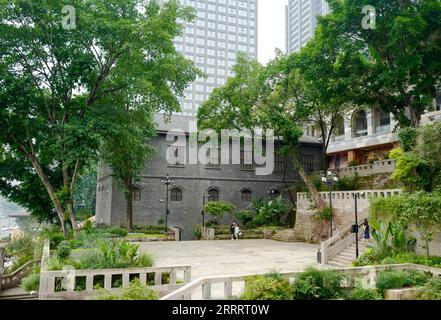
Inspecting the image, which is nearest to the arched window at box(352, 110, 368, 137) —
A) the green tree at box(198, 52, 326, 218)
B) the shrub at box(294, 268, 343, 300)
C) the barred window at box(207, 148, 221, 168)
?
the green tree at box(198, 52, 326, 218)

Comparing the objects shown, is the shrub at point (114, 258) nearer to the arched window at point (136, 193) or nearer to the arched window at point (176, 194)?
the arched window at point (136, 193)

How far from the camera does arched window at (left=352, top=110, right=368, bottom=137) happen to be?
37.2 metres

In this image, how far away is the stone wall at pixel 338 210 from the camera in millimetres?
19875

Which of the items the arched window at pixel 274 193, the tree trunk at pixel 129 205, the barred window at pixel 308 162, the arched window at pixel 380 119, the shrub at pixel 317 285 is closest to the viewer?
the shrub at pixel 317 285

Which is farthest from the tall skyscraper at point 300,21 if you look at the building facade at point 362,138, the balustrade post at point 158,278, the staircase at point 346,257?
the balustrade post at point 158,278

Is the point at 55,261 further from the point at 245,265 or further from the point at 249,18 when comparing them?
the point at 249,18

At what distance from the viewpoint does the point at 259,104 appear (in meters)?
28.9

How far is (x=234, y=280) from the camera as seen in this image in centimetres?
891

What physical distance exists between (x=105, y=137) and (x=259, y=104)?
13594 millimetres

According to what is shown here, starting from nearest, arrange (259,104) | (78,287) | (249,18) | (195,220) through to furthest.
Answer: (78,287) < (259,104) < (195,220) < (249,18)

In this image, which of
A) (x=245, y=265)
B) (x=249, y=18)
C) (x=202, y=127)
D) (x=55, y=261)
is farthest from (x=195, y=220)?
(x=249, y=18)

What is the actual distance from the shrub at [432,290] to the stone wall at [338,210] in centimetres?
834

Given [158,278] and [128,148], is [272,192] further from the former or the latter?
[158,278]

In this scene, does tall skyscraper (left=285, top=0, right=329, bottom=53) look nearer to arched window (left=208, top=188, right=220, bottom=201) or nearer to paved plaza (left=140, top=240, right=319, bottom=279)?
arched window (left=208, top=188, right=220, bottom=201)
